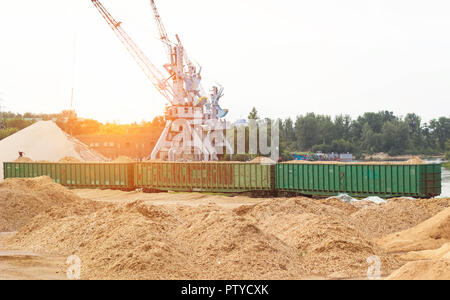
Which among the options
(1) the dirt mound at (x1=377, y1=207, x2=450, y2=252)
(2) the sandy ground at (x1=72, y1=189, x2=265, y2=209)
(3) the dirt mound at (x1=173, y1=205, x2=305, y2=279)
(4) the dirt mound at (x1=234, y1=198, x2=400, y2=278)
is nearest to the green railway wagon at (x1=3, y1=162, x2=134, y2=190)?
(2) the sandy ground at (x1=72, y1=189, x2=265, y2=209)

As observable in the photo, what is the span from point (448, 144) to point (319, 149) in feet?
97.1

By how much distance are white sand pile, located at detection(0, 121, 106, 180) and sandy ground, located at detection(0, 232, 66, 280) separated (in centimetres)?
4918

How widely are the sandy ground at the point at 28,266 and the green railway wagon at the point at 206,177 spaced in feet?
69.4

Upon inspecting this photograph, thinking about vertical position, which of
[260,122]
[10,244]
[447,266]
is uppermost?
[260,122]

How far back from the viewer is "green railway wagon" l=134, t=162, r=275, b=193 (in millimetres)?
37875

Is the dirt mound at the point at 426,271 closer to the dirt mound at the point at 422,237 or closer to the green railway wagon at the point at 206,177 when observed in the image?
the dirt mound at the point at 422,237

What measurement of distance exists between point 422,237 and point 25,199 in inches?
789

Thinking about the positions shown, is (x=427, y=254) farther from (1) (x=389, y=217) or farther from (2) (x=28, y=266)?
Answer: (2) (x=28, y=266)

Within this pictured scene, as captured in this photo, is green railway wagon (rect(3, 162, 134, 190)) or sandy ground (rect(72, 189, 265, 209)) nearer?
sandy ground (rect(72, 189, 265, 209))

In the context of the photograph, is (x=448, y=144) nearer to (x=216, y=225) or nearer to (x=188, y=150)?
(x=188, y=150)

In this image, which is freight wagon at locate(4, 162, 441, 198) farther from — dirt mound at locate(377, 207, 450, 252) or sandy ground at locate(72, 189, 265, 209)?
dirt mound at locate(377, 207, 450, 252)

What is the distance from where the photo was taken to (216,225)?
16.6 metres

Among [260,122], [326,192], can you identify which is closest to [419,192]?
[326,192]

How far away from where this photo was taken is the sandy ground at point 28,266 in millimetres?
15125
